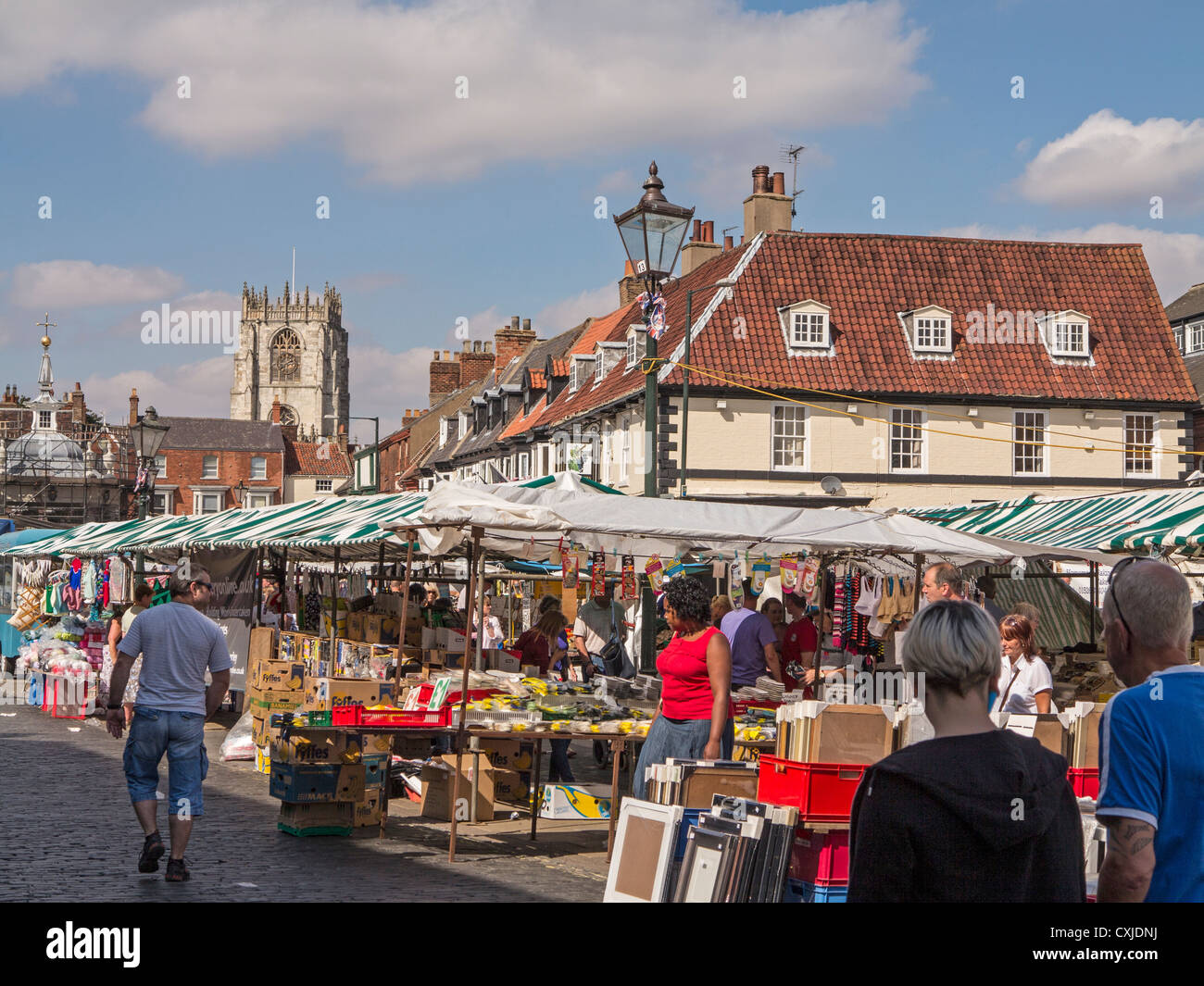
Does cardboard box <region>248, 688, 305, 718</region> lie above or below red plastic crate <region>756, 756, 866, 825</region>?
below

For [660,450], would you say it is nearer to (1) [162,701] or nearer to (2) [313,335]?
(1) [162,701]

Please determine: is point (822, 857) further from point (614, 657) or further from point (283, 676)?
point (614, 657)

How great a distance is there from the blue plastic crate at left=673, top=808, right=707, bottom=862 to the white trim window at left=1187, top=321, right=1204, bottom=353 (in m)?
49.0

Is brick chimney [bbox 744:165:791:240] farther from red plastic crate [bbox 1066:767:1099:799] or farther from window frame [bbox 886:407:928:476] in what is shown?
red plastic crate [bbox 1066:767:1099:799]

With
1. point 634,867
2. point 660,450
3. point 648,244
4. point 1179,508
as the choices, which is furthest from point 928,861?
point 660,450

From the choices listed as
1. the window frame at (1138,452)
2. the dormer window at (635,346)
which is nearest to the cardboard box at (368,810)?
the dormer window at (635,346)

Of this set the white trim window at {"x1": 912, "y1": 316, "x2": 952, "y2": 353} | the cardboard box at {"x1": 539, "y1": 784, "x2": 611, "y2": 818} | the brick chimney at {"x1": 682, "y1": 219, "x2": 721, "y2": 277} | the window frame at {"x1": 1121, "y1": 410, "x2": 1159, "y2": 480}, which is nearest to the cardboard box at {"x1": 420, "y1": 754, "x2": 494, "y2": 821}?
the cardboard box at {"x1": 539, "y1": 784, "x2": 611, "y2": 818}

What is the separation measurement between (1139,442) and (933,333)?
6243 millimetres

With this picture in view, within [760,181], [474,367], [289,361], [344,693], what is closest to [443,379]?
[474,367]

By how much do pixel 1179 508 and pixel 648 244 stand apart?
6283 mm

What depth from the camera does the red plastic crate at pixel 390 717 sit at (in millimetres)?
11016

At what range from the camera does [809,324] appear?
38.4 metres

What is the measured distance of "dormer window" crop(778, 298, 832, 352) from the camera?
38188 millimetres

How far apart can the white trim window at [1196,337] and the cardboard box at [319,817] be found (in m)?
46.1
